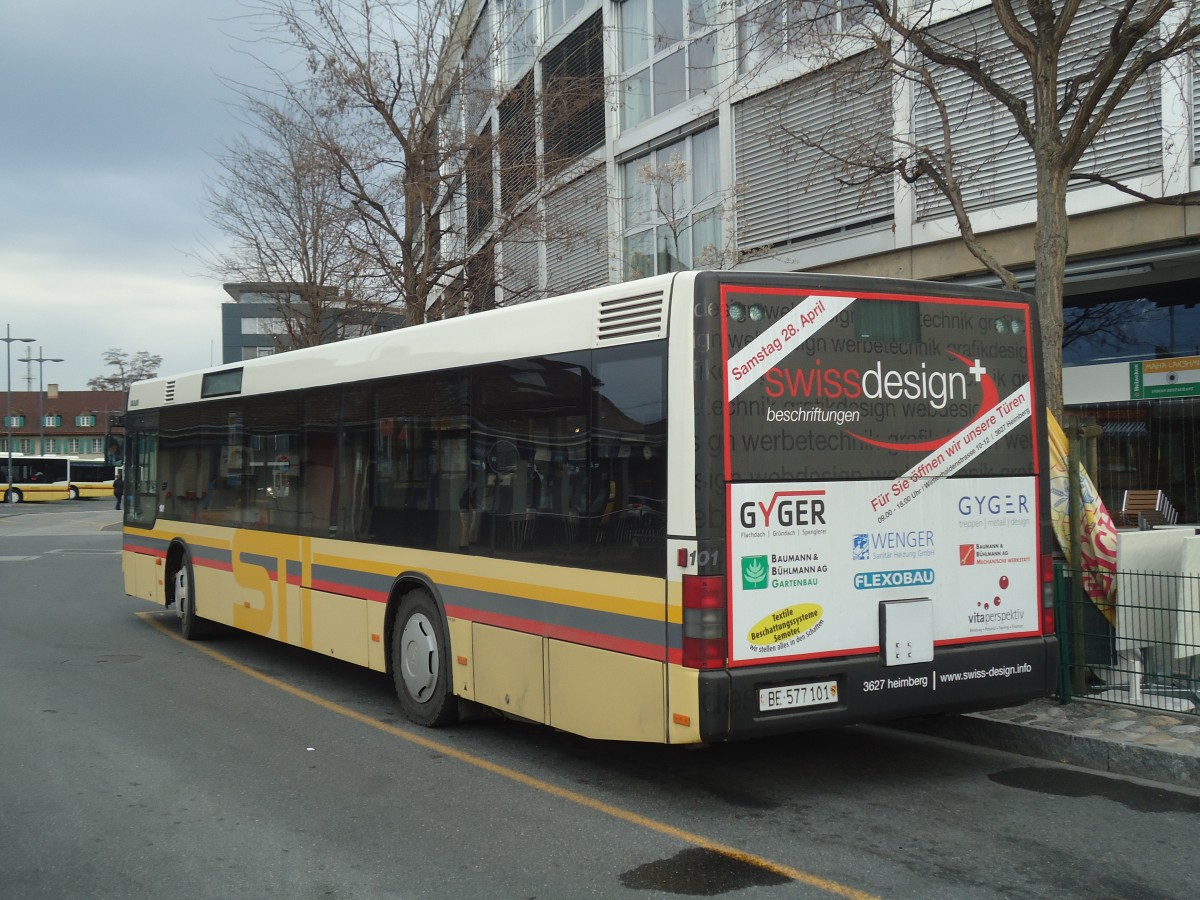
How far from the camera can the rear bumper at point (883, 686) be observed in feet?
18.6

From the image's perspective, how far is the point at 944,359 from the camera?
21.2 feet

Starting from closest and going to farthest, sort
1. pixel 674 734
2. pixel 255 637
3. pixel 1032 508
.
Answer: pixel 674 734, pixel 1032 508, pixel 255 637

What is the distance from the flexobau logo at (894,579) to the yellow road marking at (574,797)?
1.55m

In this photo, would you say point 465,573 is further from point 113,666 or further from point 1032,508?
point 113,666

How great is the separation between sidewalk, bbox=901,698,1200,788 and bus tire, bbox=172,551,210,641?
7.83 metres

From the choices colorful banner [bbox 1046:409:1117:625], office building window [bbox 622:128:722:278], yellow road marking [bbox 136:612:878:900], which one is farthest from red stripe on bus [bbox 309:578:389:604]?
office building window [bbox 622:128:722:278]

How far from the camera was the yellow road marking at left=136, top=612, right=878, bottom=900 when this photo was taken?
16.2 feet

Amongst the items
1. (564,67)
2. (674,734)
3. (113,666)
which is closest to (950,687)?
(674,734)

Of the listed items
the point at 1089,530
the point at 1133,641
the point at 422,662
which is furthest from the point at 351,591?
the point at 1133,641

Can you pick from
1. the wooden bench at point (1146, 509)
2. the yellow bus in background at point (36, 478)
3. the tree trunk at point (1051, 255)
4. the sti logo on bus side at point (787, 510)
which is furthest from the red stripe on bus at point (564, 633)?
the yellow bus in background at point (36, 478)

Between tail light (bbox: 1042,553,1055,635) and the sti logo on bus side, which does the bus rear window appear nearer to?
the sti logo on bus side

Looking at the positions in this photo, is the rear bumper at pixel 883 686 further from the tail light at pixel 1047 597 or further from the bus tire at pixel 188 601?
the bus tire at pixel 188 601

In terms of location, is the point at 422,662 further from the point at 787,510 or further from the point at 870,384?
the point at 870,384

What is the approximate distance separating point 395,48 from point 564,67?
467 centimetres
